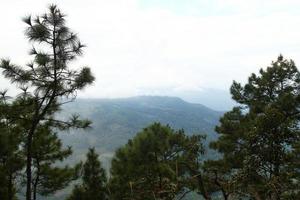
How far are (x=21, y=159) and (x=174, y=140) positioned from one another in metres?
11.5

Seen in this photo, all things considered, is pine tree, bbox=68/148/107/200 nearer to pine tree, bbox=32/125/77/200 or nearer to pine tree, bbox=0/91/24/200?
pine tree, bbox=32/125/77/200

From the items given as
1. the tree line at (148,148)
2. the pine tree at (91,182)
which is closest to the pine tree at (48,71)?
the tree line at (148,148)

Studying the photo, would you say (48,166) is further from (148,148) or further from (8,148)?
(8,148)

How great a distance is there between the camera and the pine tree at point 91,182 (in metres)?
26.1

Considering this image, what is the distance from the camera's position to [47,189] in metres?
25.5

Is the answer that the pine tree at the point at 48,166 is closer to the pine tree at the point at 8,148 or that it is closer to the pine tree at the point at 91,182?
the pine tree at the point at 91,182

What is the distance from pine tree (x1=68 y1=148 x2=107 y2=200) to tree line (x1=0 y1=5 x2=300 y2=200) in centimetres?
7

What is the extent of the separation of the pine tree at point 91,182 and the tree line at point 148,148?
66 mm

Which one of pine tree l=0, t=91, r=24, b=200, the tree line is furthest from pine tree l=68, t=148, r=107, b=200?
pine tree l=0, t=91, r=24, b=200

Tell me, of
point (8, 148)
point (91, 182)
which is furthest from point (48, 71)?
point (91, 182)

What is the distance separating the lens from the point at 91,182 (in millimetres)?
26812

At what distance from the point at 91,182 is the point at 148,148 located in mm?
4928

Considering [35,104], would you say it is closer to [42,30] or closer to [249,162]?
[42,30]

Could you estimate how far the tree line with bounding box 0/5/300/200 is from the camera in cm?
504
